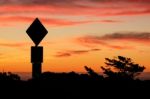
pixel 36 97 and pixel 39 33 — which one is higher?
pixel 39 33

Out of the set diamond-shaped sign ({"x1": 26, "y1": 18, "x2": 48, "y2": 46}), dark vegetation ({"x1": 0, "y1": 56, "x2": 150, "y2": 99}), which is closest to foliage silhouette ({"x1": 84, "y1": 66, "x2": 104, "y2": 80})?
dark vegetation ({"x1": 0, "y1": 56, "x2": 150, "y2": 99})

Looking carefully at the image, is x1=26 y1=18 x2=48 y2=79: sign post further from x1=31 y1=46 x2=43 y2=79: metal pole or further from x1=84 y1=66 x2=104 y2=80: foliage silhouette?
x1=84 y1=66 x2=104 y2=80: foliage silhouette

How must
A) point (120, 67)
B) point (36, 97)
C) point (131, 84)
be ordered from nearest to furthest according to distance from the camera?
1. point (36, 97)
2. point (131, 84)
3. point (120, 67)

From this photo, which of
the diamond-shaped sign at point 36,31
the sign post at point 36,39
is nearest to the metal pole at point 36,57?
the sign post at point 36,39

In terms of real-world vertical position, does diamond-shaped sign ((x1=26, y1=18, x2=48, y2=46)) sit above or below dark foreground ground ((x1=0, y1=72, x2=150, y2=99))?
above

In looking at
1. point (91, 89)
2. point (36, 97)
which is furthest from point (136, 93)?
point (36, 97)

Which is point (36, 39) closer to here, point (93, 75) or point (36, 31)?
point (36, 31)

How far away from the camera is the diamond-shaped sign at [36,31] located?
34.7 feet

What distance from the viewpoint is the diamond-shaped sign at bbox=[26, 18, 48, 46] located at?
34.7 ft

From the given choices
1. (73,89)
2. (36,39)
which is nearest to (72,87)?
(73,89)

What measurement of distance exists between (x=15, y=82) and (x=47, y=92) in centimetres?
157

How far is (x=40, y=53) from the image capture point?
11.0m

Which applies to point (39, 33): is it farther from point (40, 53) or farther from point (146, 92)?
point (146, 92)

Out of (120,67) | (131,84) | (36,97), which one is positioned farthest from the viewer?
(120,67)
